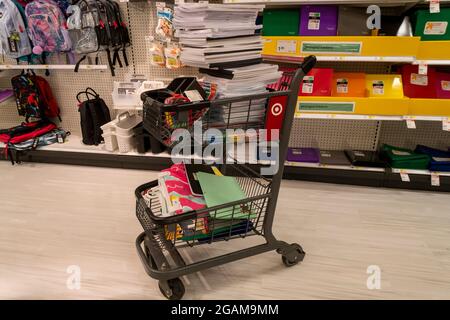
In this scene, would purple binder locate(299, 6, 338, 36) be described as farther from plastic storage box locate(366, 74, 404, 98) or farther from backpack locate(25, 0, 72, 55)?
backpack locate(25, 0, 72, 55)

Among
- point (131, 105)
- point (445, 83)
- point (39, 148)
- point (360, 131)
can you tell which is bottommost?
point (39, 148)

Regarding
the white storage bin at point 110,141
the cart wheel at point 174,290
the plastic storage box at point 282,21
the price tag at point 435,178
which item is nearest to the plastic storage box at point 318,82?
the plastic storage box at point 282,21

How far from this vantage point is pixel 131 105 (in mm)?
2777

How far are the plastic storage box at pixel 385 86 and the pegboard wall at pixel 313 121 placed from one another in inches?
11.5

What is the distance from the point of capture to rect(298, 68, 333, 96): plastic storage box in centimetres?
230

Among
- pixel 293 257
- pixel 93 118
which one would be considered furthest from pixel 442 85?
pixel 93 118

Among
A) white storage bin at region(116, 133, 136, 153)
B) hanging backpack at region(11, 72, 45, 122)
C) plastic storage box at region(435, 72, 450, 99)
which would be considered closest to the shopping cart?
white storage bin at region(116, 133, 136, 153)

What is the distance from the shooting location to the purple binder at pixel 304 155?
258 cm

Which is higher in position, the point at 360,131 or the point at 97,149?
the point at 360,131

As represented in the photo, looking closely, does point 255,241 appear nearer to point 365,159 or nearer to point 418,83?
point 365,159
